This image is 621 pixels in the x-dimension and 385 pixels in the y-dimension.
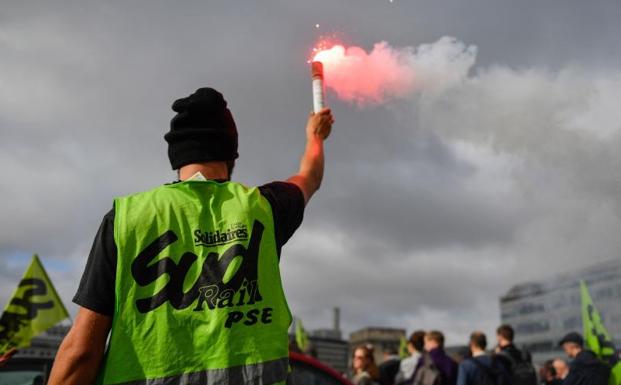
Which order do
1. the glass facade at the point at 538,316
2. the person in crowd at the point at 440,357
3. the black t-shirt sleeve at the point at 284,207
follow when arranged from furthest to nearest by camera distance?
the glass facade at the point at 538,316, the person in crowd at the point at 440,357, the black t-shirt sleeve at the point at 284,207

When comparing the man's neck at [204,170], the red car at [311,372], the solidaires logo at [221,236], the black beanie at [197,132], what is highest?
the black beanie at [197,132]

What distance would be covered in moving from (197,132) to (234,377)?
2.53ft

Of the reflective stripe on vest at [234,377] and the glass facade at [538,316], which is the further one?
the glass facade at [538,316]

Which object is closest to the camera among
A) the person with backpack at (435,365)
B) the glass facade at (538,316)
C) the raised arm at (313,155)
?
the raised arm at (313,155)

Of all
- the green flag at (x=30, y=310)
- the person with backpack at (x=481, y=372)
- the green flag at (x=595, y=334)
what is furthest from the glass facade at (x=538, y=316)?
the person with backpack at (x=481, y=372)

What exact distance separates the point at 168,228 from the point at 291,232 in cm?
44

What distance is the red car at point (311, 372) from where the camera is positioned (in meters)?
5.14

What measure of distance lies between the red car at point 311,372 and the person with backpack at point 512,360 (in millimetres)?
3093

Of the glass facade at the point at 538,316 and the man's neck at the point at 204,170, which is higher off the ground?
the glass facade at the point at 538,316

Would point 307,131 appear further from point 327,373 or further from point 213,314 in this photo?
point 327,373

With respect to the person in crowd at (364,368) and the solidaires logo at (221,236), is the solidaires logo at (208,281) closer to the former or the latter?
the solidaires logo at (221,236)

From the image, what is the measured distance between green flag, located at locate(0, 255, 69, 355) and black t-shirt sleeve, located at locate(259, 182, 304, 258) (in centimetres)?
827

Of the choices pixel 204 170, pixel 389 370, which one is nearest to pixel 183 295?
pixel 204 170

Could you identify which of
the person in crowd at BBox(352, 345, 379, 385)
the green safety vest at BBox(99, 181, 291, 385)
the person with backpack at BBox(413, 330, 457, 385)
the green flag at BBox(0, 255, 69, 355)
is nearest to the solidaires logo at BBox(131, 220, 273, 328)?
the green safety vest at BBox(99, 181, 291, 385)
